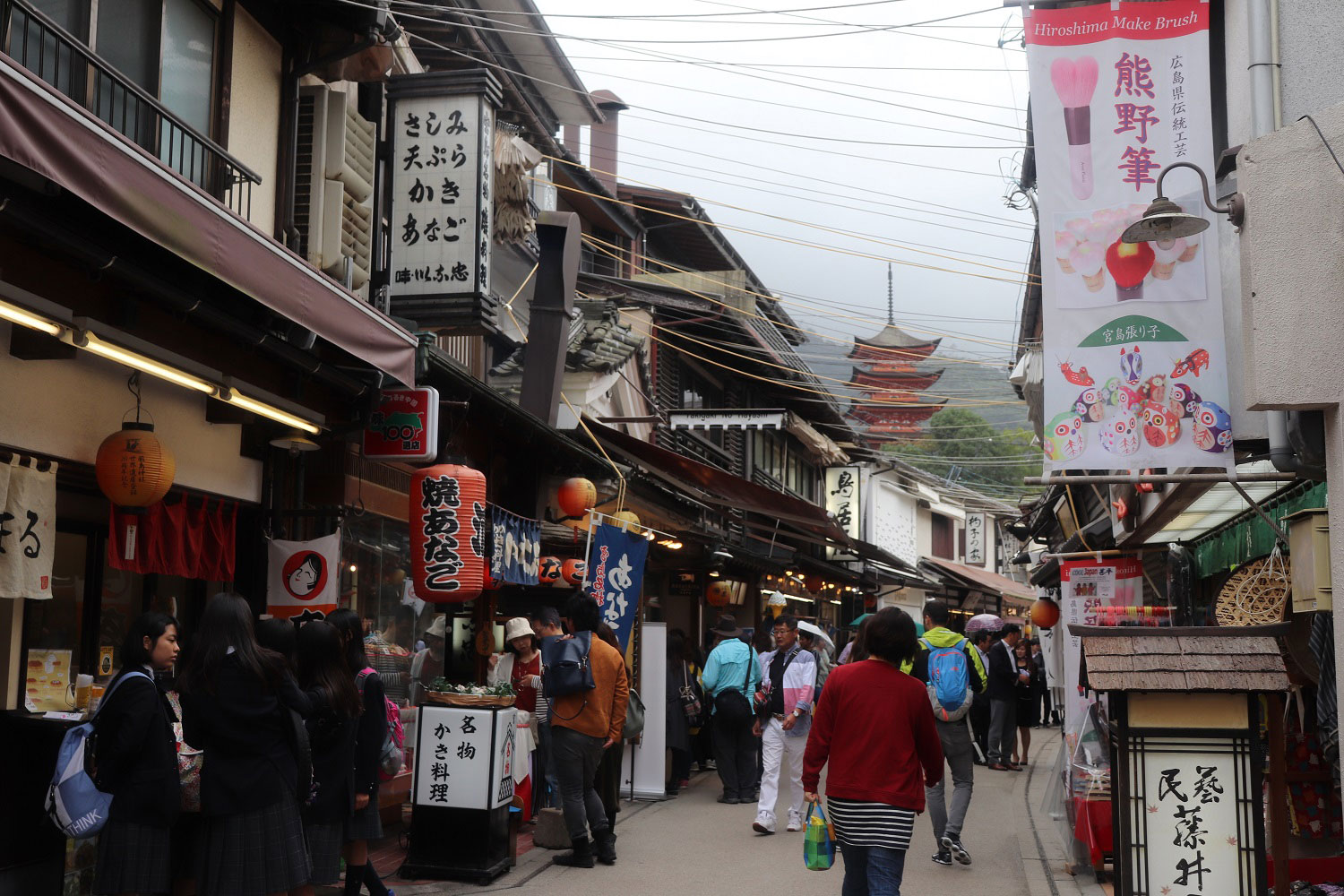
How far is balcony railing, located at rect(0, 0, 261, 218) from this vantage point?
22.2 feet

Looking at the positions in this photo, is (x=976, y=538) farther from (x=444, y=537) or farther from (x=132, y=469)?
(x=132, y=469)

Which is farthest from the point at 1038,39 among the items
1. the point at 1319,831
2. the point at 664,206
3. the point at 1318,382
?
the point at 664,206

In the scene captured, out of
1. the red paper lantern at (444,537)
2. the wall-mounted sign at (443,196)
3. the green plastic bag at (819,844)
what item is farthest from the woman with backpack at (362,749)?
the wall-mounted sign at (443,196)

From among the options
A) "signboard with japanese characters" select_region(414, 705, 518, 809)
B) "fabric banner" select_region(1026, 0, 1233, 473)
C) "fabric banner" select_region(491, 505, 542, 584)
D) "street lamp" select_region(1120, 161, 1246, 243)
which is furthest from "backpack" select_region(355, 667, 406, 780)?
"street lamp" select_region(1120, 161, 1246, 243)

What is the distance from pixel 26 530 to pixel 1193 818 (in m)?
7.07

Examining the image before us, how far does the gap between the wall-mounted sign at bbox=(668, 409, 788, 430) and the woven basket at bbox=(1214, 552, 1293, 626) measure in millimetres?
15742

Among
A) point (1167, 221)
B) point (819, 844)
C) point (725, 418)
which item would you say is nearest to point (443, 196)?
point (1167, 221)

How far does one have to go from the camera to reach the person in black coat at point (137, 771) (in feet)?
20.5

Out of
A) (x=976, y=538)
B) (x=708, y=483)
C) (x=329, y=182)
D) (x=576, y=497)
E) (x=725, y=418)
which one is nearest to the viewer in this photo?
(x=329, y=182)

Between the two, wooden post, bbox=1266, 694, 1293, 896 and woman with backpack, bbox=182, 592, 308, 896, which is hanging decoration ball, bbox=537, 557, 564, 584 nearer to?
woman with backpack, bbox=182, 592, 308, 896

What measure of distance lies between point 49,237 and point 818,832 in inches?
209

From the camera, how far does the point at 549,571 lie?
14844mm

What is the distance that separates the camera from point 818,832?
7.40 meters

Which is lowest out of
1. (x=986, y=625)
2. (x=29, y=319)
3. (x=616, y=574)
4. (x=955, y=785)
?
(x=955, y=785)
